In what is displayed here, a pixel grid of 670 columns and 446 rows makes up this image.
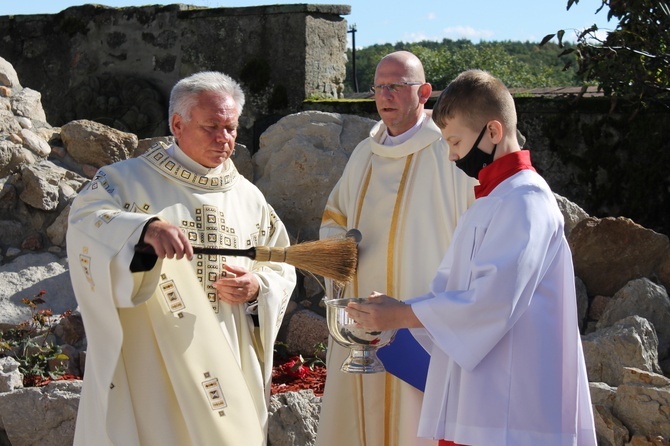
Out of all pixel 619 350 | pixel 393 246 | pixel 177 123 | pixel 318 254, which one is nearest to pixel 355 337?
pixel 318 254

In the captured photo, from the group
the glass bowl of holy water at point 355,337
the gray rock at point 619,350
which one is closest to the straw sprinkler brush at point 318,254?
the glass bowl of holy water at point 355,337

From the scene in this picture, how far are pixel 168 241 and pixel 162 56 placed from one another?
7.18m

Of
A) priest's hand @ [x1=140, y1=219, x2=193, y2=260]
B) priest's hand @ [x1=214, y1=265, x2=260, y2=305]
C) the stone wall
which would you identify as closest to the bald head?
priest's hand @ [x1=214, y1=265, x2=260, y2=305]

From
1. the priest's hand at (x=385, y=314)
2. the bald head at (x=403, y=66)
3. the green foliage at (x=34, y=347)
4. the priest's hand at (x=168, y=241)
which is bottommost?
the green foliage at (x=34, y=347)

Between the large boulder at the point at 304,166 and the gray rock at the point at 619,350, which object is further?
the large boulder at the point at 304,166

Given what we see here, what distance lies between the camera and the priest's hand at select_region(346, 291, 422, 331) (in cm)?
330

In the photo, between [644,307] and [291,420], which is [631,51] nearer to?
[644,307]

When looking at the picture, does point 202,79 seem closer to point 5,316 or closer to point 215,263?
point 215,263

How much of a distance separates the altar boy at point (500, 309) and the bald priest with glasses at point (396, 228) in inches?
54.4

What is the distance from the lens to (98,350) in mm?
4137

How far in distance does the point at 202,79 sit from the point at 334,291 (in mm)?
1135

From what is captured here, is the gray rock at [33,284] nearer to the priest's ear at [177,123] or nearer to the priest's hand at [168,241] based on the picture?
the priest's ear at [177,123]

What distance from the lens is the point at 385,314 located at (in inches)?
130

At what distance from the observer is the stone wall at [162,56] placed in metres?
10.2
